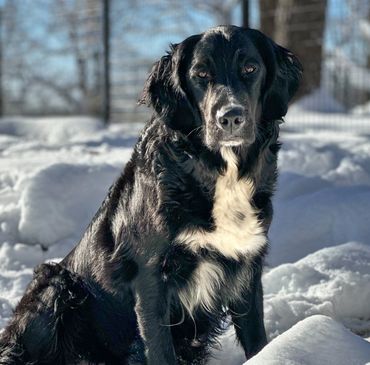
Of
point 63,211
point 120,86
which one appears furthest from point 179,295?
point 120,86

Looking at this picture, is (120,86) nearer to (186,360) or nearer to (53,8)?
(53,8)

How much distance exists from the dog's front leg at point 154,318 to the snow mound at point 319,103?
986 cm

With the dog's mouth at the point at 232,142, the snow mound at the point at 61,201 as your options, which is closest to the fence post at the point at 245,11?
the snow mound at the point at 61,201

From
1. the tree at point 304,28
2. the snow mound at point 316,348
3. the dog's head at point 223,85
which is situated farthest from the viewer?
the tree at point 304,28

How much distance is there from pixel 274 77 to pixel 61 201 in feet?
9.39

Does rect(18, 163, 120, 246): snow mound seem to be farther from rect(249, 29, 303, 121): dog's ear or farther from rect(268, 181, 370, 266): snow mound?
rect(249, 29, 303, 121): dog's ear

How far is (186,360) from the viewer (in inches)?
151

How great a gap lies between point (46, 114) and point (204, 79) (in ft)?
44.3

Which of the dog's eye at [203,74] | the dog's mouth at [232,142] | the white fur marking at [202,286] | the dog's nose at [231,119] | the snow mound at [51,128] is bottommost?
the snow mound at [51,128]

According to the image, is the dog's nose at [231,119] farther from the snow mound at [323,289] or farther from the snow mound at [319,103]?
the snow mound at [319,103]

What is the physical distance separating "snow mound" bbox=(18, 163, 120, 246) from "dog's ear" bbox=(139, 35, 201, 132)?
243cm

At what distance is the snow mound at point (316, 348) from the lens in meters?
2.87

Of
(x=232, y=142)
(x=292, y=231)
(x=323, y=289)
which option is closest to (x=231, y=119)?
(x=232, y=142)

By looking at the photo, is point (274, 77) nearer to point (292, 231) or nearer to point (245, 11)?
point (292, 231)
